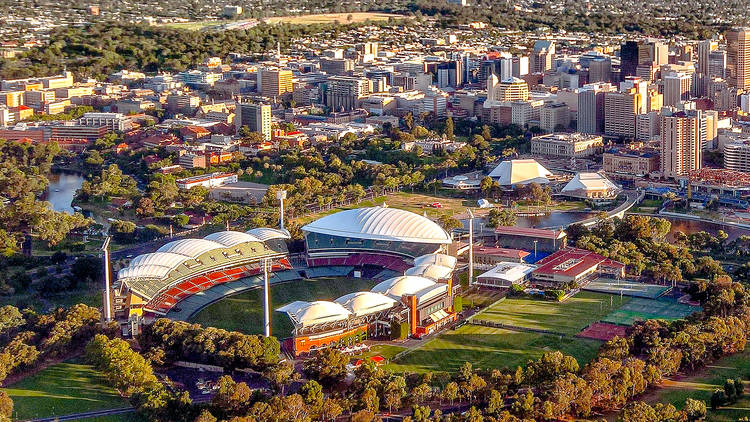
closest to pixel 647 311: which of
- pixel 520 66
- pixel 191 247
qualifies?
pixel 191 247

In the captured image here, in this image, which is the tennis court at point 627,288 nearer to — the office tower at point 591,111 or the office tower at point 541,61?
the office tower at point 591,111

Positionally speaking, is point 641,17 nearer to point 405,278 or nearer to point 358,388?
point 405,278

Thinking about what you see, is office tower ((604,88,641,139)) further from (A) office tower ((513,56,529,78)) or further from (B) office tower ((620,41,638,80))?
(A) office tower ((513,56,529,78))

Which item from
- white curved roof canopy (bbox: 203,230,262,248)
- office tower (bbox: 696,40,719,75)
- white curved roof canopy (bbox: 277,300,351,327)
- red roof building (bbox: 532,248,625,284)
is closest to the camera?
white curved roof canopy (bbox: 277,300,351,327)

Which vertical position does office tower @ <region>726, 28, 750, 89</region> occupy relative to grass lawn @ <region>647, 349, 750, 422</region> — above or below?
above

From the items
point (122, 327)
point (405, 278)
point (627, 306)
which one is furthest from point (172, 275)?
point (627, 306)

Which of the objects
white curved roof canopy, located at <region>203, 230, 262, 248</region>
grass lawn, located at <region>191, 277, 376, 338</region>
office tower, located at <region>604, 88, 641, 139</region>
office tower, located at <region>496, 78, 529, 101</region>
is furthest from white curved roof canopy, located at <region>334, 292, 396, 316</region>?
office tower, located at <region>496, 78, 529, 101</region>

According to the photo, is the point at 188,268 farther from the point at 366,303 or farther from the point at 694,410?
the point at 694,410
